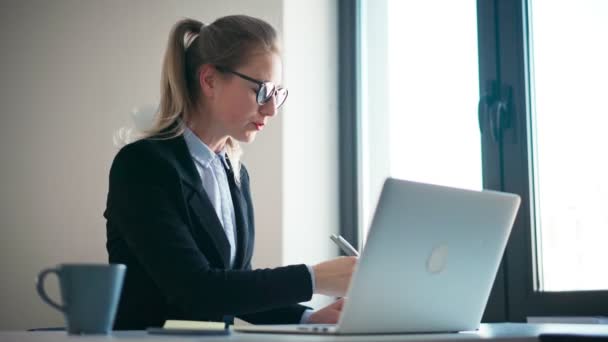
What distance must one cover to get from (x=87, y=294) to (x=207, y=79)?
95 cm

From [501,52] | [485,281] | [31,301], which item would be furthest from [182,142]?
[31,301]

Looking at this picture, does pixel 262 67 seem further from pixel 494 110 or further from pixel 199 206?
pixel 494 110

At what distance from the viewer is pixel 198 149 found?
1.83 metres

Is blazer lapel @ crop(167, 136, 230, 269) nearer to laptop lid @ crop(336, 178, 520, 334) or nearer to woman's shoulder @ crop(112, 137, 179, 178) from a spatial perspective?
woman's shoulder @ crop(112, 137, 179, 178)

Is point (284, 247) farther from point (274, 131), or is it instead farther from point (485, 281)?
point (485, 281)

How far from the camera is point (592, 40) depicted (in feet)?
7.06

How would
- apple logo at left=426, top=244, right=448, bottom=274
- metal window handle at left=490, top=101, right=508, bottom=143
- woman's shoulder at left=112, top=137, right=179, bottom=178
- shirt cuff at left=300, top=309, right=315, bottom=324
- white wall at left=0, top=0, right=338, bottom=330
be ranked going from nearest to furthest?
apple logo at left=426, top=244, right=448, bottom=274 → woman's shoulder at left=112, top=137, right=179, bottom=178 → shirt cuff at left=300, top=309, right=315, bottom=324 → metal window handle at left=490, top=101, right=508, bottom=143 → white wall at left=0, top=0, right=338, bottom=330

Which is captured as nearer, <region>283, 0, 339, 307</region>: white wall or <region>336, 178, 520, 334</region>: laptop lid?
<region>336, 178, 520, 334</region>: laptop lid

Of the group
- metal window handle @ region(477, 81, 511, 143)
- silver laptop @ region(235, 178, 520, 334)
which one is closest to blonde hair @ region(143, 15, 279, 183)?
metal window handle @ region(477, 81, 511, 143)

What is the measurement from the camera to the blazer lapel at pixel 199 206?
1656 mm

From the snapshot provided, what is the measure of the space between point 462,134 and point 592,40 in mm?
520

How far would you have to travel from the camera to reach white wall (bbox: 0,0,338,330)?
2.67 metres

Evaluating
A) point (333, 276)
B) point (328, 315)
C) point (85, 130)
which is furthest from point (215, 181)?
point (85, 130)

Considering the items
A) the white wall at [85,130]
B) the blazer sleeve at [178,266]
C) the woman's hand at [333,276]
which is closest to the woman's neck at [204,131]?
the blazer sleeve at [178,266]
